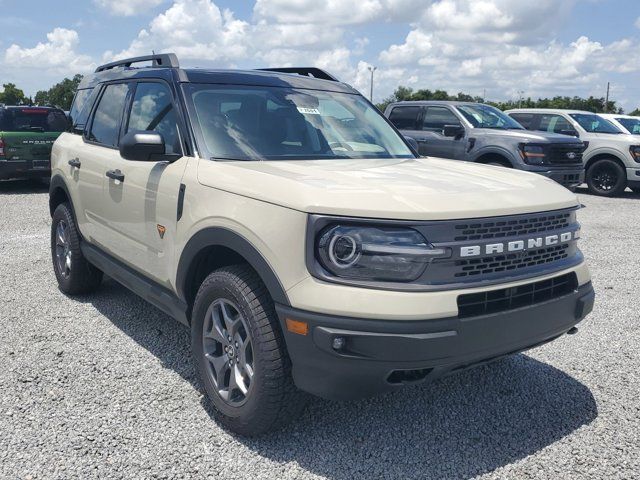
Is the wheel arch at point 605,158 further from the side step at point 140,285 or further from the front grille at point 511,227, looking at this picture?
the side step at point 140,285

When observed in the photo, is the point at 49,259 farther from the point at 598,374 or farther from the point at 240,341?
the point at 598,374

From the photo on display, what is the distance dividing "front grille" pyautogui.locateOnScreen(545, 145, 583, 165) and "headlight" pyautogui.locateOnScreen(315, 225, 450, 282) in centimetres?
957

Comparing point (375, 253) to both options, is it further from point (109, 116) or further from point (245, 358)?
point (109, 116)

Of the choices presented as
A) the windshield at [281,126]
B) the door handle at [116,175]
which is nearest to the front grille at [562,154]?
the windshield at [281,126]

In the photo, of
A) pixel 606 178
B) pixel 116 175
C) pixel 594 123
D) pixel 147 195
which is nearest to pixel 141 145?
pixel 147 195

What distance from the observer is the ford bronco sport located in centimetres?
263

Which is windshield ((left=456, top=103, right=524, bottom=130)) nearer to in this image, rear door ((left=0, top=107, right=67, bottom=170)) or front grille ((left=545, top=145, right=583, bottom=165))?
front grille ((left=545, top=145, right=583, bottom=165))

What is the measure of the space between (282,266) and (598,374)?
2426mm

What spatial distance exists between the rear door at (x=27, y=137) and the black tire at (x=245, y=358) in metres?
10.2

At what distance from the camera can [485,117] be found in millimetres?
12219

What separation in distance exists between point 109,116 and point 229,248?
223cm

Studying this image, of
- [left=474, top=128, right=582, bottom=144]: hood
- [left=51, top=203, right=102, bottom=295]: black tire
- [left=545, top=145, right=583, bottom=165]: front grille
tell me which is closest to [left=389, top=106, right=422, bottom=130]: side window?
[left=474, top=128, right=582, bottom=144]: hood

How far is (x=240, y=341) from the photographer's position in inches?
122

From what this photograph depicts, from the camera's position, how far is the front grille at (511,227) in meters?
2.74
